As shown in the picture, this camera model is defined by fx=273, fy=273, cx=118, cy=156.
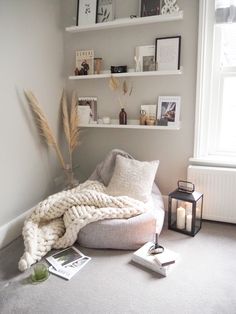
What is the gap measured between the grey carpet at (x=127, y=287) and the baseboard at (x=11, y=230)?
0.10m

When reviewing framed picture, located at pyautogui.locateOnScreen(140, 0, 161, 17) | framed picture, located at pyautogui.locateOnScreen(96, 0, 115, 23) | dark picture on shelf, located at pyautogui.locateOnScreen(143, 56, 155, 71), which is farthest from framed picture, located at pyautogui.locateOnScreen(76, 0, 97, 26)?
dark picture on shelf, located at pyautogui.locateOnScreen(143, 56, 155, 71)

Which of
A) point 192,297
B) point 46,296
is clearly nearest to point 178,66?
point 192,297

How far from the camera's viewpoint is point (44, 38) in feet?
8.19

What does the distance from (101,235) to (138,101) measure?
1.32 meters

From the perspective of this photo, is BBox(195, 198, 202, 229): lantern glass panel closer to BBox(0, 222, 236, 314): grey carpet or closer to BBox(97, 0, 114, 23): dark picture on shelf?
BBox(0, 222, 236, 314): grey carpet

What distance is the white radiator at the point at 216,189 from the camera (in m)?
2.36

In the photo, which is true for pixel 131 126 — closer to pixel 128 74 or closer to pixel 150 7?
pixel 128 74

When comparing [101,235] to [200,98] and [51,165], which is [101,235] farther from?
[200,98]

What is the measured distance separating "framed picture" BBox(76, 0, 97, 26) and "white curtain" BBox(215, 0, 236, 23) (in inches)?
42.8

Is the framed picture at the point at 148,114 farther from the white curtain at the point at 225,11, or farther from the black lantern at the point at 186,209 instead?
the white curtain at the point at 225,11

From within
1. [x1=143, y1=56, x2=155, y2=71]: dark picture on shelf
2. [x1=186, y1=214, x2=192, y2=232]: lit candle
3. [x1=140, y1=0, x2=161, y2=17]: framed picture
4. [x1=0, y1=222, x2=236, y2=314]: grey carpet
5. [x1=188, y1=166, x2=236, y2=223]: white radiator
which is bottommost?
[x1=0, y1=222, x2=236, y2=314]: grey carpet

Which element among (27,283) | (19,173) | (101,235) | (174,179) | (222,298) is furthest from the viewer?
(174,179)

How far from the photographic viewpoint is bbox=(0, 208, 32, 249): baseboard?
2143 millimetres

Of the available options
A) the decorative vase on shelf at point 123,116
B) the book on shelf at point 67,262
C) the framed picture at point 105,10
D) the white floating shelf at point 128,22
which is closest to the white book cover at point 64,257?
the book on shelf at point 67,262
